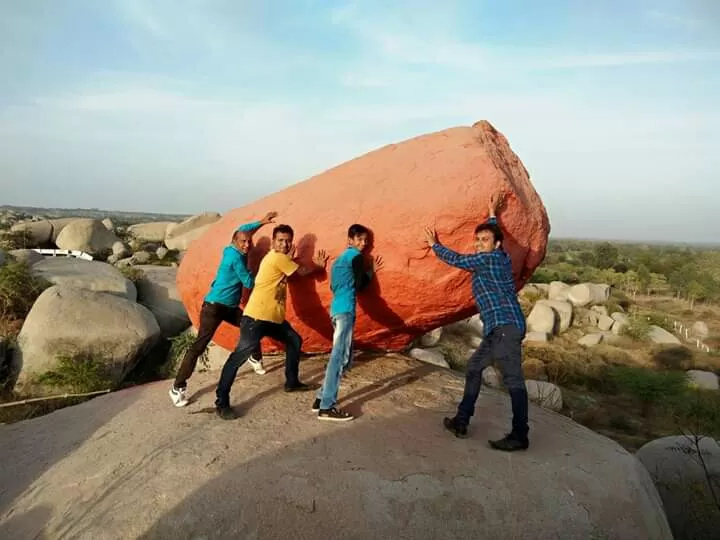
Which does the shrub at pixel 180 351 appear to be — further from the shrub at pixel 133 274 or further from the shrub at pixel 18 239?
the shrub at pixel 18 239

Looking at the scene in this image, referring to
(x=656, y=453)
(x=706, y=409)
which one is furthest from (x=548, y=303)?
(x=656, y=453)

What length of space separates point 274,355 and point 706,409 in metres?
9.76

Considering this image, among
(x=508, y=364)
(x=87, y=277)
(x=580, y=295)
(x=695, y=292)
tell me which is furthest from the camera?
(x=695, y=292)

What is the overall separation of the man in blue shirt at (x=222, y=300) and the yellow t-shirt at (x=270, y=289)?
0.77ft

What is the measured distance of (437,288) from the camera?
4.78 m

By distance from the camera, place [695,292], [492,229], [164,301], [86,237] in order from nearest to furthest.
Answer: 1. [492,229]
2. [164,301]
3. [86,237]
4. [695,292]

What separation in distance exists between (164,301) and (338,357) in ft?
25.6

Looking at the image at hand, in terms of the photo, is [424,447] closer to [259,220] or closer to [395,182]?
[395,182]

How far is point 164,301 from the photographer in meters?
11.0

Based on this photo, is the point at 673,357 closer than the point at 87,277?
No

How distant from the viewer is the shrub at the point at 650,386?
1205 cm

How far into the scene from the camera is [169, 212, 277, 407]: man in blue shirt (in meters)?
4.64

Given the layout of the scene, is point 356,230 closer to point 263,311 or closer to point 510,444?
point 263,311

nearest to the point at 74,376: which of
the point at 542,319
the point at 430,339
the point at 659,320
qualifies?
the point at 430,339
